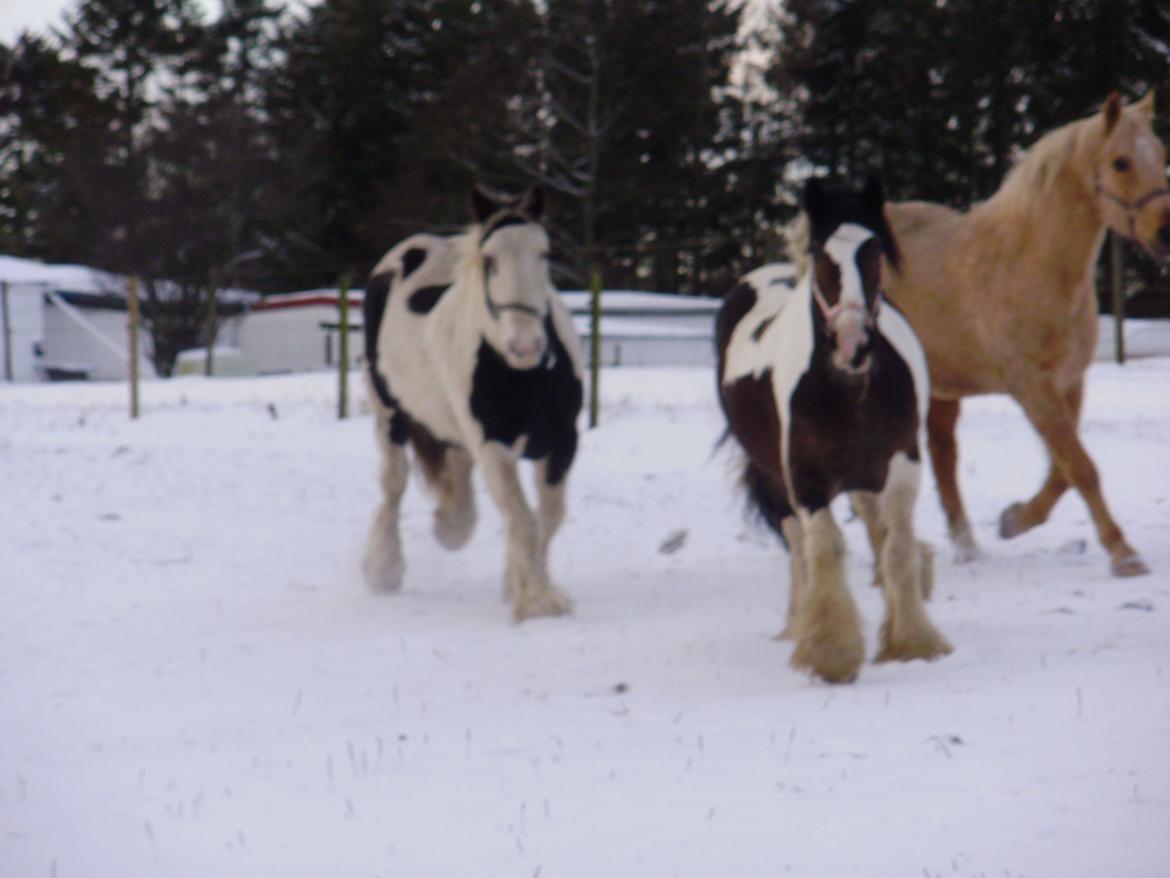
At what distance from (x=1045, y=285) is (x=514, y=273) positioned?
2592mm

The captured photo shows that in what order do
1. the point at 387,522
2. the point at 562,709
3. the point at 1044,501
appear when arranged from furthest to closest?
the point at 387,522
the point at 1044,501
the point at 562,709

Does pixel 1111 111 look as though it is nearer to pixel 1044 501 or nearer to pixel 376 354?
pixel 1044 501

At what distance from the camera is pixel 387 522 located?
7.45m

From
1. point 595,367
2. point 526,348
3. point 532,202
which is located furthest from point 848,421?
point 595,367

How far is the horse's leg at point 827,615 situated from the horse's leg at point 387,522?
10.2 ft

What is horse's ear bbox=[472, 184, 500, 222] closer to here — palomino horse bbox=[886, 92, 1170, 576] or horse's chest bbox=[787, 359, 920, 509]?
horse's chest bbox=[787, 359, 920, 509]

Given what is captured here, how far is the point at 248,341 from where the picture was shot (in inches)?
1284

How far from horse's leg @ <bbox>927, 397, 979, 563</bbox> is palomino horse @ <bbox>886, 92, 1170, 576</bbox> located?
0.04 feet

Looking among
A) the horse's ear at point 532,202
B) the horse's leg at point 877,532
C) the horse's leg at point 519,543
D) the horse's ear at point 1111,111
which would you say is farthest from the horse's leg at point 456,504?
the horse's ear at point 1111,111

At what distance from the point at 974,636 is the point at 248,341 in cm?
2922

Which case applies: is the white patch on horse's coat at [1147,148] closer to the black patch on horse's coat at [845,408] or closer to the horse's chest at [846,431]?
the black patch on horse's coat at [845,408]

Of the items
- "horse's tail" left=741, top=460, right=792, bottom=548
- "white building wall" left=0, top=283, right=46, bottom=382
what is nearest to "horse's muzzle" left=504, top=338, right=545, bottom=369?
"horse's tail" left=741, top=460, right=792, bottom=548

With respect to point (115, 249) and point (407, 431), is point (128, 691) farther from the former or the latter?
point (115, 249)

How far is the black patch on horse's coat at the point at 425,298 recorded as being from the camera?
7332 mm
